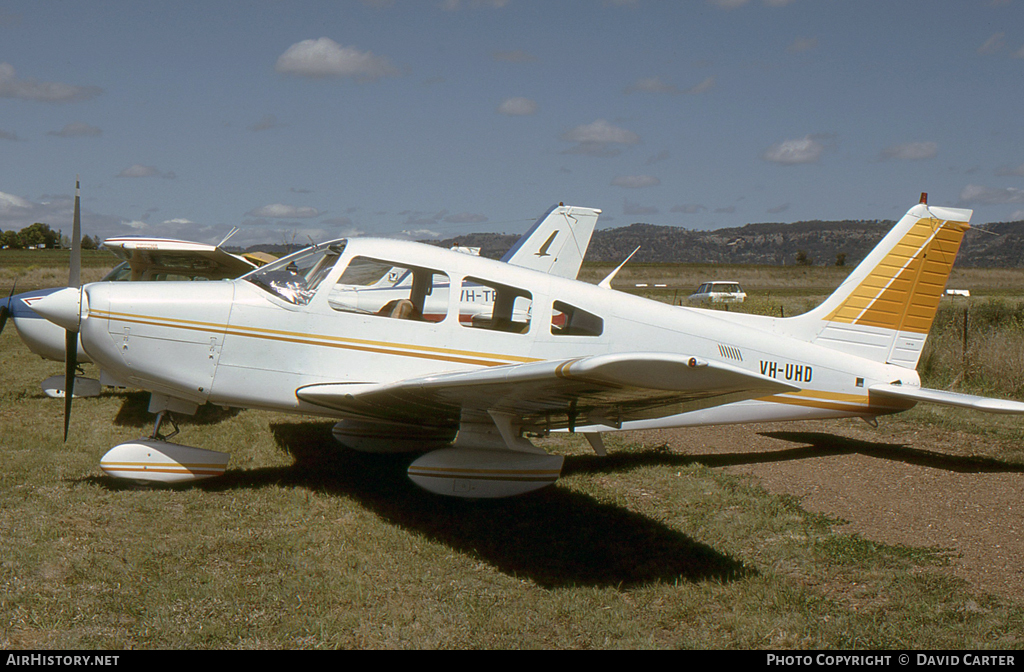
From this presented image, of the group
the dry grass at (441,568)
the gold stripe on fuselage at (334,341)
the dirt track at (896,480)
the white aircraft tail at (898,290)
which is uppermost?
the white aircraft tail at (898,290)

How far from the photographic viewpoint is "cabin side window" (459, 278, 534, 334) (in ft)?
19.2

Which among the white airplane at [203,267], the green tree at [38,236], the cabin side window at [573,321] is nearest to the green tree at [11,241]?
the green tree at [38,236]

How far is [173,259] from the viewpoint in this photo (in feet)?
36.8

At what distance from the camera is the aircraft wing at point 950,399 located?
619 centimetres

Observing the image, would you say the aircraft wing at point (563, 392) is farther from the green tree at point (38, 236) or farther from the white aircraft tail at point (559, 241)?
the green tree at point (38, 236)

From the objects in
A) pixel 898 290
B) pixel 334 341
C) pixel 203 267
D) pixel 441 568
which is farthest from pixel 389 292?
pixel 203 267

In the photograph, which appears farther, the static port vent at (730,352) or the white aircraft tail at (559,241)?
the white aircraft tail at (559,241)

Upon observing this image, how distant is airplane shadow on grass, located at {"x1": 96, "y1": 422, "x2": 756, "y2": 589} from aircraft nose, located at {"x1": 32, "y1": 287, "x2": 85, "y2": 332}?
147 centimetres

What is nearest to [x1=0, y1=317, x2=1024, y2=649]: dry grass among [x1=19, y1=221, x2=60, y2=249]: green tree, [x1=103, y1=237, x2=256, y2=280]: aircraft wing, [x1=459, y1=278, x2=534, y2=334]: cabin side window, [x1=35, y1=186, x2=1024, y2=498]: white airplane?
[x1=35, y1=186, x2=1024, y2=498]: white airplane

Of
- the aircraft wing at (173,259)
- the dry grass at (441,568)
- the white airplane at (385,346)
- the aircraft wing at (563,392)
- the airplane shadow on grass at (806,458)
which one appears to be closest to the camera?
the aircraft wing at (563,392)

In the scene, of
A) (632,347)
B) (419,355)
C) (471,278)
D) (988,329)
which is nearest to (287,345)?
(419,355)

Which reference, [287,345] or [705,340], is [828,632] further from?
[287,345]

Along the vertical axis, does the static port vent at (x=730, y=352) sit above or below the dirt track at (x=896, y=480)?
above

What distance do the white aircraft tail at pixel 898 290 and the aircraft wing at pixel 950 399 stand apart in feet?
1.29
